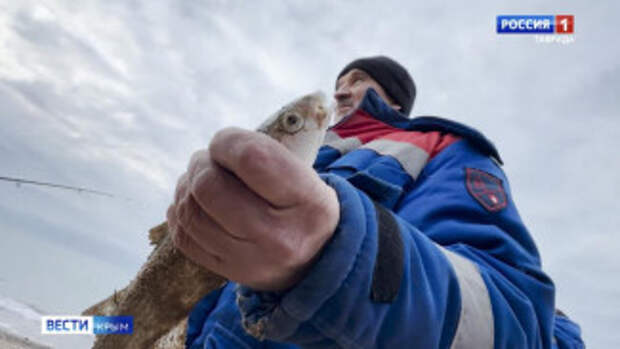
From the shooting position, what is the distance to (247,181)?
3.08 feet

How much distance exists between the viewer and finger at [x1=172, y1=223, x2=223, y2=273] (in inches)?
43.3

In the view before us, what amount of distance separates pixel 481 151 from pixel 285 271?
6.67 ft

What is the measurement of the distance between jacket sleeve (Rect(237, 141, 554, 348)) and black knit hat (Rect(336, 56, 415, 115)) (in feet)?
12.0

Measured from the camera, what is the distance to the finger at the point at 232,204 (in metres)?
0.96

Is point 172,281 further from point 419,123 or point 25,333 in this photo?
point 25,333

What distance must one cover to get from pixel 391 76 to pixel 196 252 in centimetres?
448

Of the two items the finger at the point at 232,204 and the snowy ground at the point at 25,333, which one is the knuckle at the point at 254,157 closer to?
the finger at the point at 232,204

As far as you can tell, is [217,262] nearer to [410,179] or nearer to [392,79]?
[410,179]

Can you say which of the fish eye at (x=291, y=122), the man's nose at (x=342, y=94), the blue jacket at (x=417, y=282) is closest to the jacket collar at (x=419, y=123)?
the blue jacket at (x=417, y=282)

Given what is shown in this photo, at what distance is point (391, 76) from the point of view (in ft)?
16.4

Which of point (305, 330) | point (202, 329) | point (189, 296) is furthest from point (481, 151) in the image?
point (202, 329)

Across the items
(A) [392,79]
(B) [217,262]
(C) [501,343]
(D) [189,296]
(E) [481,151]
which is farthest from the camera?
(A) [392,79]

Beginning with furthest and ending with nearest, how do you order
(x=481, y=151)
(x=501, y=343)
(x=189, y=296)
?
(x=481, y=151)
(x=189, y=296)
(x=501, y=343)

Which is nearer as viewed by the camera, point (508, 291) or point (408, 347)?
point (408, 347)
